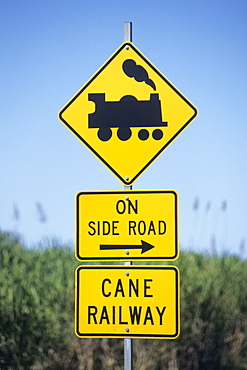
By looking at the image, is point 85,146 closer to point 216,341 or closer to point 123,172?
point 123,172

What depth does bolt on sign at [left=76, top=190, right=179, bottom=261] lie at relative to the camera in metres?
4.27

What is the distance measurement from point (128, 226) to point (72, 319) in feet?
11.3

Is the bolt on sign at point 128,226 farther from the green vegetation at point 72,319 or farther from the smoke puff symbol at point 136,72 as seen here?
the green vegetation at point 72,319

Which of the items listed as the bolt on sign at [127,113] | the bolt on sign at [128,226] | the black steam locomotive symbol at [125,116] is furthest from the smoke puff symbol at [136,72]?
the bolt on sign at [128,226]

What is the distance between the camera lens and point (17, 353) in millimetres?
7234

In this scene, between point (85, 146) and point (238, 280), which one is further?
point (238, 280)

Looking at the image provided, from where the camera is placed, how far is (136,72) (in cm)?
463

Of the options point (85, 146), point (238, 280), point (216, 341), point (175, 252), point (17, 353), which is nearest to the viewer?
point (175, 252)

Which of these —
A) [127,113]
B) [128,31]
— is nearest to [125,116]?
[127,113]

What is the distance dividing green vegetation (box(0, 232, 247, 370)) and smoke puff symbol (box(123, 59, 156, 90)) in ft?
12.4

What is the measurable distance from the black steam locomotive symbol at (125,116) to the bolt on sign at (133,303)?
107cm

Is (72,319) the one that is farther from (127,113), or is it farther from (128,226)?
(127,113)

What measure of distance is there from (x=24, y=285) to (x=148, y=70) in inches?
160

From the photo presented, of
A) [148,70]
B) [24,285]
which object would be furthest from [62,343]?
[148,70]
